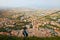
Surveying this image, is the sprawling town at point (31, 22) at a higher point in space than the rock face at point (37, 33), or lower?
higher

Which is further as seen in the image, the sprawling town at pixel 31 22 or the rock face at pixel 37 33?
the sprawling town at pixel 31 22

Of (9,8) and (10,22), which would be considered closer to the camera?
(10,22)

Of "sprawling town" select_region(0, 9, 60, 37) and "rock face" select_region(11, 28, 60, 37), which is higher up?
"sprawling town" select_region(0, 9, 60, 37)

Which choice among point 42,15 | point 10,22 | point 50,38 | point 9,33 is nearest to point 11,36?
point 9,33

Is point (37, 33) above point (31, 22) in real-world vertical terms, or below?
below

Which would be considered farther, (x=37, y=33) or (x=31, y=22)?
(x=31, y=22)

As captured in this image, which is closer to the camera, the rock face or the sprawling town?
the rock face

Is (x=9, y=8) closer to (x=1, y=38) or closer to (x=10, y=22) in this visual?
(x=10, y=22)

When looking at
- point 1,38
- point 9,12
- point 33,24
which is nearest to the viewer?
point 1,38
